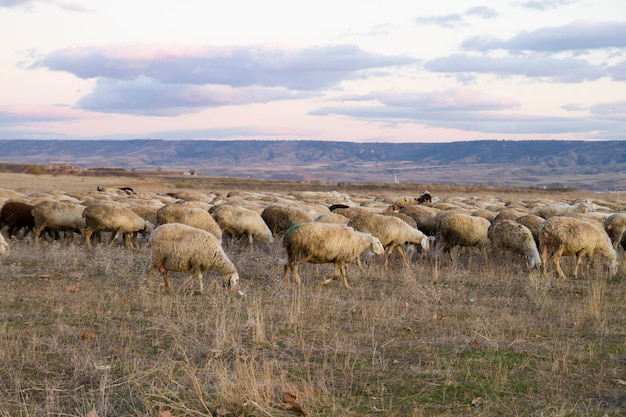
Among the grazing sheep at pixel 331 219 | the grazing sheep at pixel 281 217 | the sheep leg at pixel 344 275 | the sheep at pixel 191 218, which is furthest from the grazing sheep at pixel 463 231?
the sheep at pixel 191 218

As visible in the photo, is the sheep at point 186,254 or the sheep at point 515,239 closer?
the sheep at point 186,254

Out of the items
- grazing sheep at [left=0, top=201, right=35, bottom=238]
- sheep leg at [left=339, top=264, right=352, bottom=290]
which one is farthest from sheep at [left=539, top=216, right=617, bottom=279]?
grazing sheep at [left=0, top=201, right=35, bottom=238]

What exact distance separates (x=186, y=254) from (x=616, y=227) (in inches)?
442

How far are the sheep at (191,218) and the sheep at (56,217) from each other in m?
2.60

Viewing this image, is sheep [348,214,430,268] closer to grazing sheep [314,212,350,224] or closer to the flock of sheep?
the flock of sheep

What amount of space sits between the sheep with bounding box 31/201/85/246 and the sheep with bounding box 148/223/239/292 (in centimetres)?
725

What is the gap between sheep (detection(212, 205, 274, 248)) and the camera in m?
17.8

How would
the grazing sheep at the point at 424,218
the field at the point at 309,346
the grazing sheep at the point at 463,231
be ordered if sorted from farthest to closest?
the grazing sheep at the point at 424,218, the grazing sheep at the point at 463,231, the field at the point at 309,346

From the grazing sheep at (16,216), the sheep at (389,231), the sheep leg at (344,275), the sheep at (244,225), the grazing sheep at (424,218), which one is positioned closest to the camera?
the sheep leg at (344,275)

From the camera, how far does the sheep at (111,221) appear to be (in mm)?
17266

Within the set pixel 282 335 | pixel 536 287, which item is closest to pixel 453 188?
pixel 536 287

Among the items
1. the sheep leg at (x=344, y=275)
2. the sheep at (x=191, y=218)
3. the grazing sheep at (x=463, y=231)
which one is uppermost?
the sheep at (x=191, y=218)

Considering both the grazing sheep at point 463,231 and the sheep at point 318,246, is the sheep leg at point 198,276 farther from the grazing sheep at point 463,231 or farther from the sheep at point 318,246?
the grazing sheep at point 463,231

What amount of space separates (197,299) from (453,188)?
2046 inches
